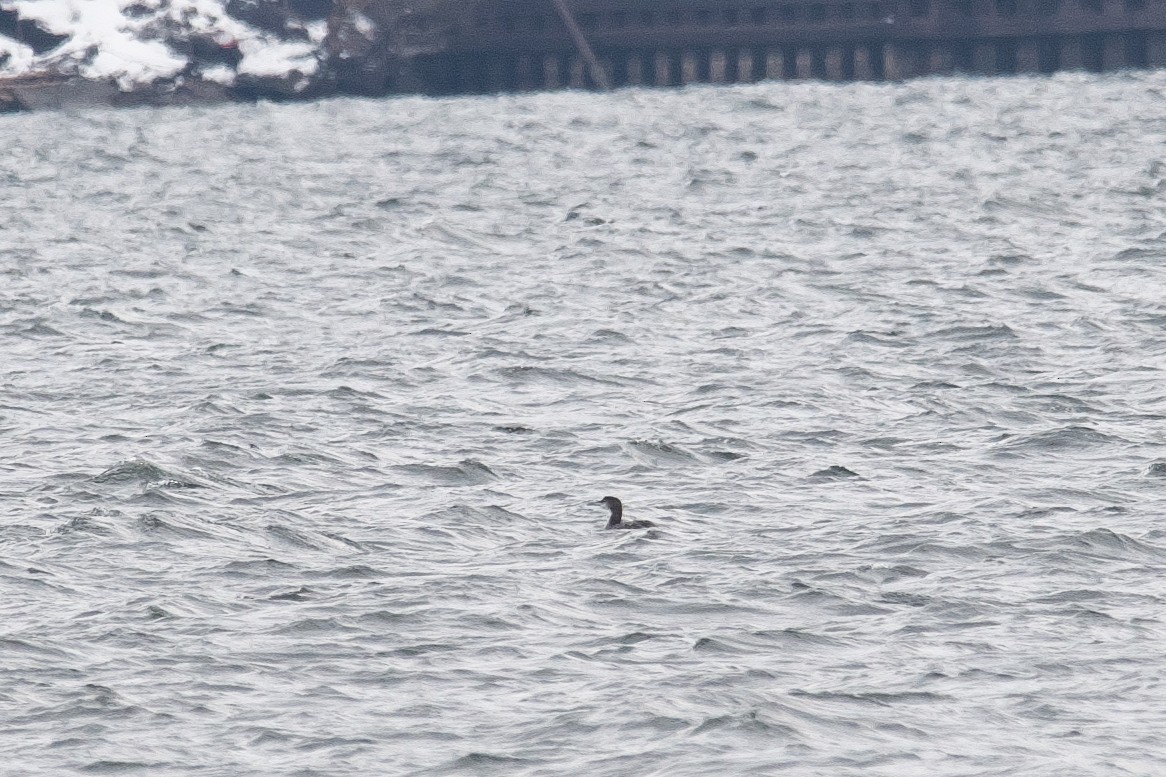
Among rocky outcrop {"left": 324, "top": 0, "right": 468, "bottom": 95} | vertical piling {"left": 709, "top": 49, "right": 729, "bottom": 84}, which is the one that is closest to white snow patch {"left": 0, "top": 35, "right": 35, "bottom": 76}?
rocky outcrop {"left": 324, "top": 0, "right": 468, "bottom": 95}

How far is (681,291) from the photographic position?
30375mm

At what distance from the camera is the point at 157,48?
10138 cm

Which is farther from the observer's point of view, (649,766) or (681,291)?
(681,291)

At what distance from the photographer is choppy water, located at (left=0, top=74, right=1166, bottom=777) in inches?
485

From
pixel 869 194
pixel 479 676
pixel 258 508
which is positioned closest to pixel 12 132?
pixel 869 194

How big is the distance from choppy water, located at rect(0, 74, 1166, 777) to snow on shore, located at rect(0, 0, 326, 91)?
6047 centimetres

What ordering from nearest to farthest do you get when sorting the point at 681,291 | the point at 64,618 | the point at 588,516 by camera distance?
the point at 64,618 < the point at 588,516 < the point at 681,291

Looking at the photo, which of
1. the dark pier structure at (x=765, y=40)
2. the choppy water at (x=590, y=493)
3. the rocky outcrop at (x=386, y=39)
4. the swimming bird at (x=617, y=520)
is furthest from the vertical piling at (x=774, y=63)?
the swimming bird at (x=617, y=520)

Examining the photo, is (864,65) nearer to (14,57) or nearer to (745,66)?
(745,66)

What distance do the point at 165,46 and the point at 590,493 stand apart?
286 feet

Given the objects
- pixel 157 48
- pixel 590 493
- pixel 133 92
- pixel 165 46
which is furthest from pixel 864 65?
pixel 590 493

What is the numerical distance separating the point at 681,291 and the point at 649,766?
62.8 ft

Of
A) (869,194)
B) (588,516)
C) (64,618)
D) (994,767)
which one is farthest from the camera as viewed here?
(869,194)

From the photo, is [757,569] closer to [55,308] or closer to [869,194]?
[55,308]
